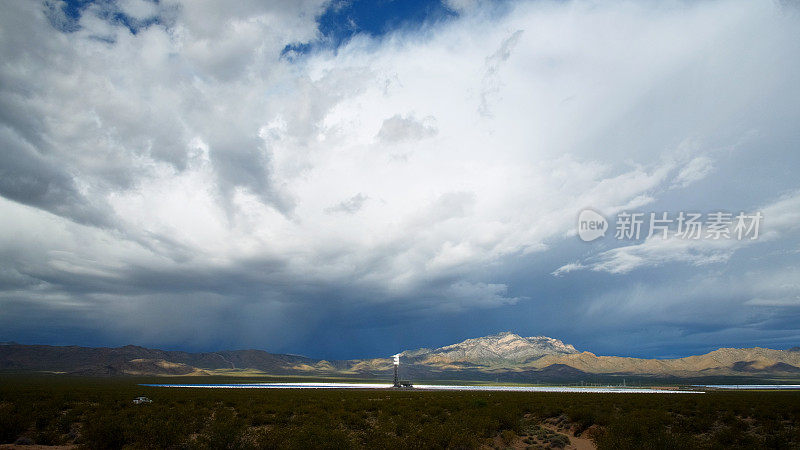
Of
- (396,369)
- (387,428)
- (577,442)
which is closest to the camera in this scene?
(387,428)

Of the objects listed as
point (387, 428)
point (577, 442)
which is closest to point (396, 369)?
point (577, 442)

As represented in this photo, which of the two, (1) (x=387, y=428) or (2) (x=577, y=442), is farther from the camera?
(2) (x=577, y=442)

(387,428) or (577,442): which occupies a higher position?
(387,428)

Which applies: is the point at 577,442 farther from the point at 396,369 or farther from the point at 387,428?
the point at 396,369

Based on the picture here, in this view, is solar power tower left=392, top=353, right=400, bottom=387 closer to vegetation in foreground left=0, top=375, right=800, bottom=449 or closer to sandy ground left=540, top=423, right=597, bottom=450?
vegetation in foreground left=0, top=375, right=800, bottom=449

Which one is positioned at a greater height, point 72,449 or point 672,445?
point 672,445

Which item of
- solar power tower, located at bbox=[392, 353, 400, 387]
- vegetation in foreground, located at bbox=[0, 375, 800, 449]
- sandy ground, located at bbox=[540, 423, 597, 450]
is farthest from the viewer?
solar power tower, located at bbox=[392, 353, 400, 387]

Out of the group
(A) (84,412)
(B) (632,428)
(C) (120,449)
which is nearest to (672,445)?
(B) (632,428)

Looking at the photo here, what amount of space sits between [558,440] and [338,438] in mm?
13367

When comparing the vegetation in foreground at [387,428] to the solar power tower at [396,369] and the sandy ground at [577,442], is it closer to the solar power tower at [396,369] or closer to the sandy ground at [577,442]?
the sandy ground at [577,442]

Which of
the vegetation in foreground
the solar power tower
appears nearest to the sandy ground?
the vegetation in foreground

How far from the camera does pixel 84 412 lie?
2938 centimetres

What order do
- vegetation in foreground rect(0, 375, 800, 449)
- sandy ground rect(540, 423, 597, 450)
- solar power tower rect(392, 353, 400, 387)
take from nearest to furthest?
vegetation in foreground rect(0, 375, 800, 449) → sandy ground rect(540, 423, 597, 450) → solar power tower rect(392, 353, 400, 387)

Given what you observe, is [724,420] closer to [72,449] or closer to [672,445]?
[672,445]
